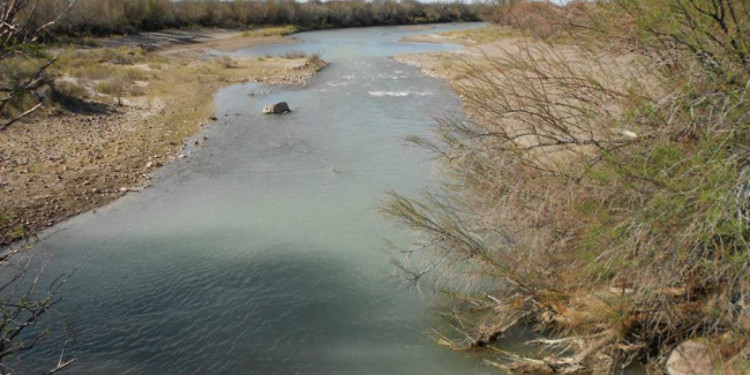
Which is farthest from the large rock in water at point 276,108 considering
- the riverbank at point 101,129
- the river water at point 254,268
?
the river water at point 254,268

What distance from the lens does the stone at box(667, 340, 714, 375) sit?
4859 millimetres

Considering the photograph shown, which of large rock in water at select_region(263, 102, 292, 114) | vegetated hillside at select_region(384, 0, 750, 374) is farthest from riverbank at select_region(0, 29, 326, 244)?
vegetated hillside at select_region(384, 0, 750, 374)

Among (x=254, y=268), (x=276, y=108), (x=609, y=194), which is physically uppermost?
(x=609, y=194)

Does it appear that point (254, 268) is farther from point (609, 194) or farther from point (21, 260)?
point (609, 194)

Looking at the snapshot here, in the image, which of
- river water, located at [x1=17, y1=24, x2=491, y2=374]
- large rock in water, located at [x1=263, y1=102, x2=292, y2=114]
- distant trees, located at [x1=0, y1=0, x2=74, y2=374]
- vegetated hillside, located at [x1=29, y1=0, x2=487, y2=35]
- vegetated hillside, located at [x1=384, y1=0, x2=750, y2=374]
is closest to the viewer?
distant trees, located at [x1=0, y1=0, x2=74, y2=374]

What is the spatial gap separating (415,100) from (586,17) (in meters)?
14.7

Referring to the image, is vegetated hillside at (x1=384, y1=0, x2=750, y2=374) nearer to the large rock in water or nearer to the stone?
the stone

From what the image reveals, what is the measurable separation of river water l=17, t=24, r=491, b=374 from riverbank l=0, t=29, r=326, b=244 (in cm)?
72

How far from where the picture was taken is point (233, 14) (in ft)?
184

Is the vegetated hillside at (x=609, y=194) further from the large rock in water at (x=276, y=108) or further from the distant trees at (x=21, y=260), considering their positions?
the large rock in water at (x=276, y=108)

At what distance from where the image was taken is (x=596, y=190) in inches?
211

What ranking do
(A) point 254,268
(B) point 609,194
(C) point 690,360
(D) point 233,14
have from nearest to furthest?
(C) point 690,360 → (B) point 609,194 → (A) point 254,268 → (D) point 233,14

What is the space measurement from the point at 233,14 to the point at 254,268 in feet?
173

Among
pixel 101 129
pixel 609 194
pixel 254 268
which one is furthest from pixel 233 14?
pixel 609 194
